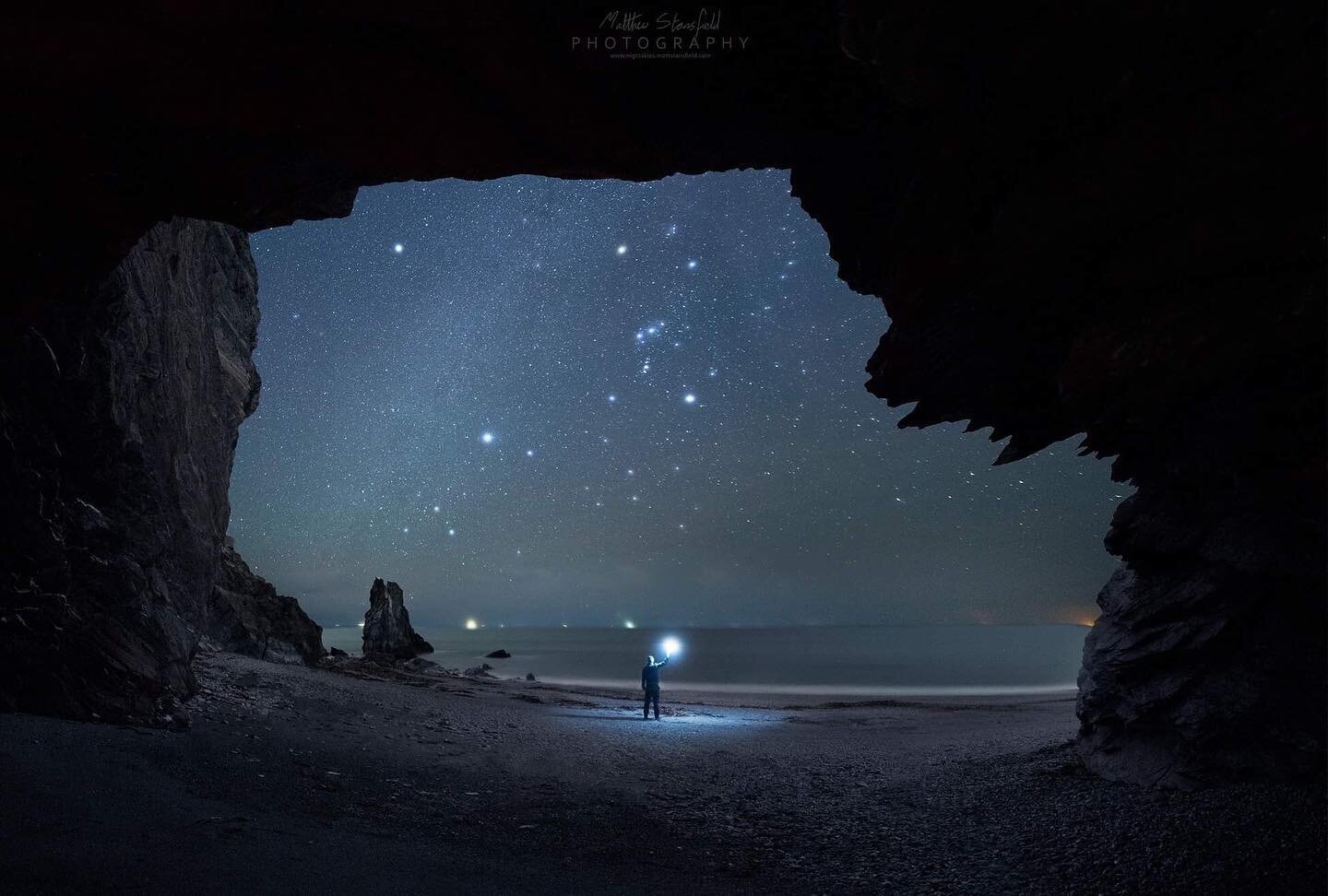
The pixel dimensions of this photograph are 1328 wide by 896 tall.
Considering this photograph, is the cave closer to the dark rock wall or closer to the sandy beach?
the dark rock wall

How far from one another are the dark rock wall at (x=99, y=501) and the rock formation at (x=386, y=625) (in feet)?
99.0

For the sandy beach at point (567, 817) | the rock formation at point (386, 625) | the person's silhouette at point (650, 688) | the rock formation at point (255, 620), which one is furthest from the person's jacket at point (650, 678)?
the rock formation at point (386, 625)

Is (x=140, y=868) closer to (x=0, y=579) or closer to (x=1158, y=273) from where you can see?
(x=0, y=579)

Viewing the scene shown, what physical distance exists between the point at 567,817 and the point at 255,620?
1870 cm

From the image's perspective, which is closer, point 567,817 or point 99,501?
point 567,817

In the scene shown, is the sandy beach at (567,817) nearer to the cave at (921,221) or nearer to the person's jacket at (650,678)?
the cave at (921,221)

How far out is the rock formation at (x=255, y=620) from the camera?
19547 mm

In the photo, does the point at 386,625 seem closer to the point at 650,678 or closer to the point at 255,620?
the point at 255,620

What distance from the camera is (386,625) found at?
1565 inches

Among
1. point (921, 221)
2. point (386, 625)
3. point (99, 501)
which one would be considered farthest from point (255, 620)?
point (921, 221)

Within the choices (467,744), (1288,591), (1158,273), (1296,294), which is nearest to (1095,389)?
(1158,273)

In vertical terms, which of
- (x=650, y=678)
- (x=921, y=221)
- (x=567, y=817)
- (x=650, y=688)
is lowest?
(x=567, y=817)

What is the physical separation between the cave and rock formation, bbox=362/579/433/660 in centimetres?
3223

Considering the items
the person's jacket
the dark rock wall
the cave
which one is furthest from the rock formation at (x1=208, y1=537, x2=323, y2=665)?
the person's jacket
